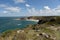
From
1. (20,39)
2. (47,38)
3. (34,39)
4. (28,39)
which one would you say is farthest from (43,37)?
(20,39)

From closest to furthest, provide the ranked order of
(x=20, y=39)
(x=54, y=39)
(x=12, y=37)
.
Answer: (x=20, y=39) < (x=12, y=37) < (x=54, y=39)

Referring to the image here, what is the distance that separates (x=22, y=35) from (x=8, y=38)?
1.50 meters

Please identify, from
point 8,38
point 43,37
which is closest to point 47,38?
point 43,37

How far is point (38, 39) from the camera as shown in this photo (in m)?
12.4

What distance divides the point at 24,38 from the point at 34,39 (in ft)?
4.40

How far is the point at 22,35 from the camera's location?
11891 mm

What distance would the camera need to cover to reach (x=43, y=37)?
13.1 metres

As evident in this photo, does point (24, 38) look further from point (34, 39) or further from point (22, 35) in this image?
point (34, 39)

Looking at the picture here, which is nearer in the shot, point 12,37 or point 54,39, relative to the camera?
point 12,37

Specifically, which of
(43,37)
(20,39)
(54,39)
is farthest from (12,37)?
(54,39)

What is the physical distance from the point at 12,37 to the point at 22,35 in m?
1.09

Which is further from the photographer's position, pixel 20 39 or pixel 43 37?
pixel 43 37

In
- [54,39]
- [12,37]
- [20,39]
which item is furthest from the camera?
[54,39]

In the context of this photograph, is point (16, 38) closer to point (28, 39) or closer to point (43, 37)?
point (28, 39)
